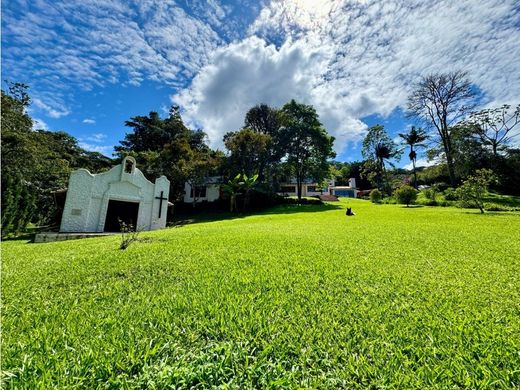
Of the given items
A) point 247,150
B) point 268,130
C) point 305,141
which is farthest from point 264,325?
point 268,130

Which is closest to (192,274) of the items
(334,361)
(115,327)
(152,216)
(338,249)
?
(115,327)

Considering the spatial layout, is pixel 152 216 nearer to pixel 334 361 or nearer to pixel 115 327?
pixel 115 327

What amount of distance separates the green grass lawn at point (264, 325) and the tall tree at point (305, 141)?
85.9 feet

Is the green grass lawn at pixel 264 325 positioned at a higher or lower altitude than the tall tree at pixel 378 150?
lower

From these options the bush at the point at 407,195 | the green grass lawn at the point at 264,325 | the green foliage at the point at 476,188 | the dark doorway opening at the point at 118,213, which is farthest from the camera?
the bush at the point at 407,195

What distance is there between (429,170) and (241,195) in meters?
33.5

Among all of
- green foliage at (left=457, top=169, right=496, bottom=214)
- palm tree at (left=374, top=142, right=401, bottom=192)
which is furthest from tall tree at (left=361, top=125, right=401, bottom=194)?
green foliage at (left=457, top=169, right=496, bottom=214)

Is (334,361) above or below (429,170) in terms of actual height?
below

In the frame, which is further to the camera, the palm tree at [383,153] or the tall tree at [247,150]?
the palm tree at [383,153]

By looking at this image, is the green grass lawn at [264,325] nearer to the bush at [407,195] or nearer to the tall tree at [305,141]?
the bush at [407,195]

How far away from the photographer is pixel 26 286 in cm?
390

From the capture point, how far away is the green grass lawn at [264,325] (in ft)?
5.98

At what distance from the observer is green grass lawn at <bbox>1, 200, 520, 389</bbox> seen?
182cm

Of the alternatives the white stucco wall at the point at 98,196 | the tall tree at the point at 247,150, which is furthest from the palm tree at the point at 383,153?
the white stucco wall at the point at 98,196
